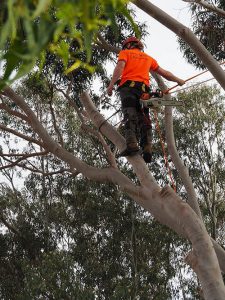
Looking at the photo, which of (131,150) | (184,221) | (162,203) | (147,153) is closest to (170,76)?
(147,153)

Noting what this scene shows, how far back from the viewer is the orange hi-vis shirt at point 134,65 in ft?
13.0

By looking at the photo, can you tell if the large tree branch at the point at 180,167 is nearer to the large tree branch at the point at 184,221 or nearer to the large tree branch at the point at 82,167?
the large tree branch at the point at 82,167

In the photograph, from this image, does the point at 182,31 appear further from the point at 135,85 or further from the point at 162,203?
the point at 162,203

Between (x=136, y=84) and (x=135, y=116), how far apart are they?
0.88 feet

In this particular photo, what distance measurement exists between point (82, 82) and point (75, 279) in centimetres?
628

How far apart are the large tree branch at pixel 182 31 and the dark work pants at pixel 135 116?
0.76m

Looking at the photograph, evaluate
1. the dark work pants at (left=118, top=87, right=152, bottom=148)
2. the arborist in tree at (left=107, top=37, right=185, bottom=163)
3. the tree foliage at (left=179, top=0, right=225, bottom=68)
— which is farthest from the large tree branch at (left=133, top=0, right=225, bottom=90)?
the tree foliage at (left=179, top=0, right=225, bottom=68)

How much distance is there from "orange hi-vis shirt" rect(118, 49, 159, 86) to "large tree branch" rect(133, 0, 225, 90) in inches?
30.4

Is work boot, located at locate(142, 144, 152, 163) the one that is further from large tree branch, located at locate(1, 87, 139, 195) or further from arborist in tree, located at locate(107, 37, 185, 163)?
large tree branch, located at locate(1, 87, 139, 195)

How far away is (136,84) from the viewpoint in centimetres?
401

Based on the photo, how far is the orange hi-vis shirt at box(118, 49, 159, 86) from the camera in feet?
13.0

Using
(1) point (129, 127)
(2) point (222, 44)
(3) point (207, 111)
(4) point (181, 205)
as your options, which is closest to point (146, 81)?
(1) point (129, 127)

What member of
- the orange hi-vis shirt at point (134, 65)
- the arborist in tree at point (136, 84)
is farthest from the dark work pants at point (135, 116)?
the orange hi-vis shirt at point (134, 65)

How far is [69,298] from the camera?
10844mm
